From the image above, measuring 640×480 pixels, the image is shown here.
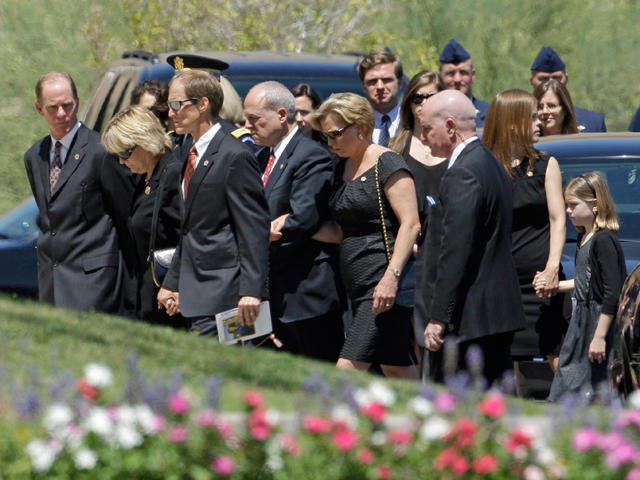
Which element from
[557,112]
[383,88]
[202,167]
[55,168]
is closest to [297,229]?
[202,167]

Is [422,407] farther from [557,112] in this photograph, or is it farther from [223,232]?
[557,112]

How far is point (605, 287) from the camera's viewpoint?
21.7ft

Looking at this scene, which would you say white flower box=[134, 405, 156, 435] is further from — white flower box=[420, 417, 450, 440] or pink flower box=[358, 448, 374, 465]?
white flower box=[420, 417, 450, 440]

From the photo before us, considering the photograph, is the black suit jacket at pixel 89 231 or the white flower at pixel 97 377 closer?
the white flower at pixel 97 377

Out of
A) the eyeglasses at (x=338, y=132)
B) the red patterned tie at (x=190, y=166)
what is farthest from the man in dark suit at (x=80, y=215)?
the eyeglasses at (x=338, y=132)

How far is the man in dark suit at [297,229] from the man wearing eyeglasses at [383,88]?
1751mm

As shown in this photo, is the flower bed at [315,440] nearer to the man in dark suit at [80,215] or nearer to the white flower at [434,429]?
the white flower at [434,429]

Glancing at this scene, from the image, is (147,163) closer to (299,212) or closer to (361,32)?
(299,212)

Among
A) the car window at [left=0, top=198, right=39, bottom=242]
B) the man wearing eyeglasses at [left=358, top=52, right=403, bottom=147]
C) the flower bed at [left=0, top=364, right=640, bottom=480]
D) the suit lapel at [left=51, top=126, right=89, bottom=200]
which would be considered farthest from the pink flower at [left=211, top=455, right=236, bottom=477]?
the car window at [left=0, top=198, right=39, bottom=242]

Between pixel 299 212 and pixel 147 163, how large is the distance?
0.89 m

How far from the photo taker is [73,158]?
293 inches

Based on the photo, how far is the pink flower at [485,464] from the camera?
3.28 m

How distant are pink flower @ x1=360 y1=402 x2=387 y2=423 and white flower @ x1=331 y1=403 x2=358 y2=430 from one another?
0.03 m

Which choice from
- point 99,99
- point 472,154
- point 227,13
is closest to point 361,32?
point 227,13
